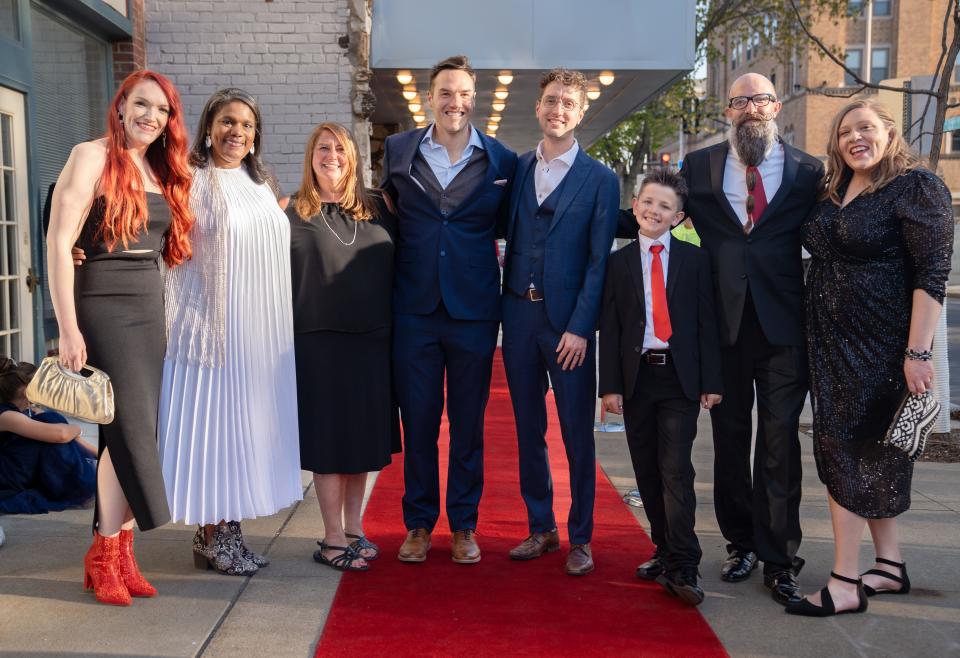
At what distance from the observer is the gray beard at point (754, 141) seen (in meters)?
4.07

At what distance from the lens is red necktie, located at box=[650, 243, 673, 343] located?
4.02 m

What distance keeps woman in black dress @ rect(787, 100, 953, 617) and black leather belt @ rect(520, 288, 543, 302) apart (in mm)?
1145

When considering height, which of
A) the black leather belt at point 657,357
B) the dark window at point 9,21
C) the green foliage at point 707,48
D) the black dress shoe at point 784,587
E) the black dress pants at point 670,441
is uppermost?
the green foliage at point 707,48

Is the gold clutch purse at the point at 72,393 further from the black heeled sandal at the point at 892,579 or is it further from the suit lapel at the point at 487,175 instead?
the black heeled sandal at the point at 892,579

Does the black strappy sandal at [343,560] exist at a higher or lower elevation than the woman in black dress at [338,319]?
lower

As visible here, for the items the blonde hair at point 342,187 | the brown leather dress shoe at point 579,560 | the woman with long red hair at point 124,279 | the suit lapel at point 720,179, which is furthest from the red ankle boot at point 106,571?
the suit lapel at point 720,179

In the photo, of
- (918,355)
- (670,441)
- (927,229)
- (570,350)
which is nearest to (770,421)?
(670,441)

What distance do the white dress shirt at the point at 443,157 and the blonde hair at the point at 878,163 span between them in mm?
1502

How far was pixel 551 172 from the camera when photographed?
172 inches

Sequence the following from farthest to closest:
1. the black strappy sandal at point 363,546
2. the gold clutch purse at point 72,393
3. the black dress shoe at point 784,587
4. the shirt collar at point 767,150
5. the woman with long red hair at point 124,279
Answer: the black strappy sandal at point 363,546 → the shirt collar at point 767,150 → the black dress shoe at point 784,587 → the woman with long red hair at point 124,279 → the gold clutch purse at point 72,393

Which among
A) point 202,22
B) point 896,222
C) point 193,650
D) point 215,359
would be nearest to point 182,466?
point 215,359

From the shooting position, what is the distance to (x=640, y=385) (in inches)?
162

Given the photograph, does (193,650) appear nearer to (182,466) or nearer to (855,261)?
(182,466)

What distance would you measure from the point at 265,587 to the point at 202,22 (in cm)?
598
